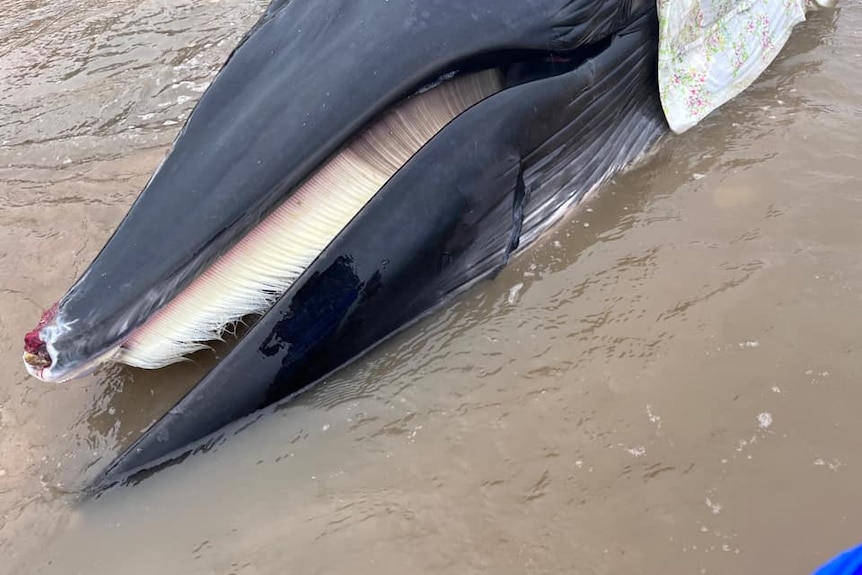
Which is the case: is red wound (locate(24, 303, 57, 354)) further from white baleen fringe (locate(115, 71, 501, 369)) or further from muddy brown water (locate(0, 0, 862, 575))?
muddy brown water (locate(0, 0, 862, 575))

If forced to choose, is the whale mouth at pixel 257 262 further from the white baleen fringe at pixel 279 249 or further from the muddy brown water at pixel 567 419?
the muddy brown water at pixel 567 419

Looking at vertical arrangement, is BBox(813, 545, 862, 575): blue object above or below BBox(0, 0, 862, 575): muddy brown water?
above

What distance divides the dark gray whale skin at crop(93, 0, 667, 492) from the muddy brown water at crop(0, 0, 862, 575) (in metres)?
0.09

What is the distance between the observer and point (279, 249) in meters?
2.31

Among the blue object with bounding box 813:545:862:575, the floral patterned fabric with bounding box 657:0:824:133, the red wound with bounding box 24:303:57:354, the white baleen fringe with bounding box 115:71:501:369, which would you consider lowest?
the floral patterned fabric with bounding box 657:0:824:133

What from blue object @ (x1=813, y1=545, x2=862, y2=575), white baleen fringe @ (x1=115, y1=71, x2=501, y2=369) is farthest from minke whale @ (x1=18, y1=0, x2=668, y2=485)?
blue object @ (x1=813, y1=545, x2=862, y2=575)

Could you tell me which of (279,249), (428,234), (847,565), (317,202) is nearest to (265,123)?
(317,202)

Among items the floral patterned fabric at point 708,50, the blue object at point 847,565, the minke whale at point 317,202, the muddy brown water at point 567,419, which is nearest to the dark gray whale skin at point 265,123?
the minke whale at point 317,202

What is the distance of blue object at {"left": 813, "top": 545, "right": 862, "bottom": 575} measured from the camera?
3.74 ft

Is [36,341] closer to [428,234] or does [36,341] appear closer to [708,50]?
[428,234]

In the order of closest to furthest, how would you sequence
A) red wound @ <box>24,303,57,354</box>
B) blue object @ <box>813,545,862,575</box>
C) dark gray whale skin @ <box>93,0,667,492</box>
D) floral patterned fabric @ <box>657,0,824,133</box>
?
blue object @ <box>813,545,862,575</box> < red wound @ <box>24,303,57,354</box> < dark gray whale skin @ <box>93,0,667,492</box> < floral patterned fabric @ <box>657,0,824,133</box>

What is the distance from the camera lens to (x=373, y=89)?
7.50ft

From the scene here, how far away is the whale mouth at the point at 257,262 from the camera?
2.09 meters

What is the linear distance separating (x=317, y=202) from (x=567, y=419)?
106cm
